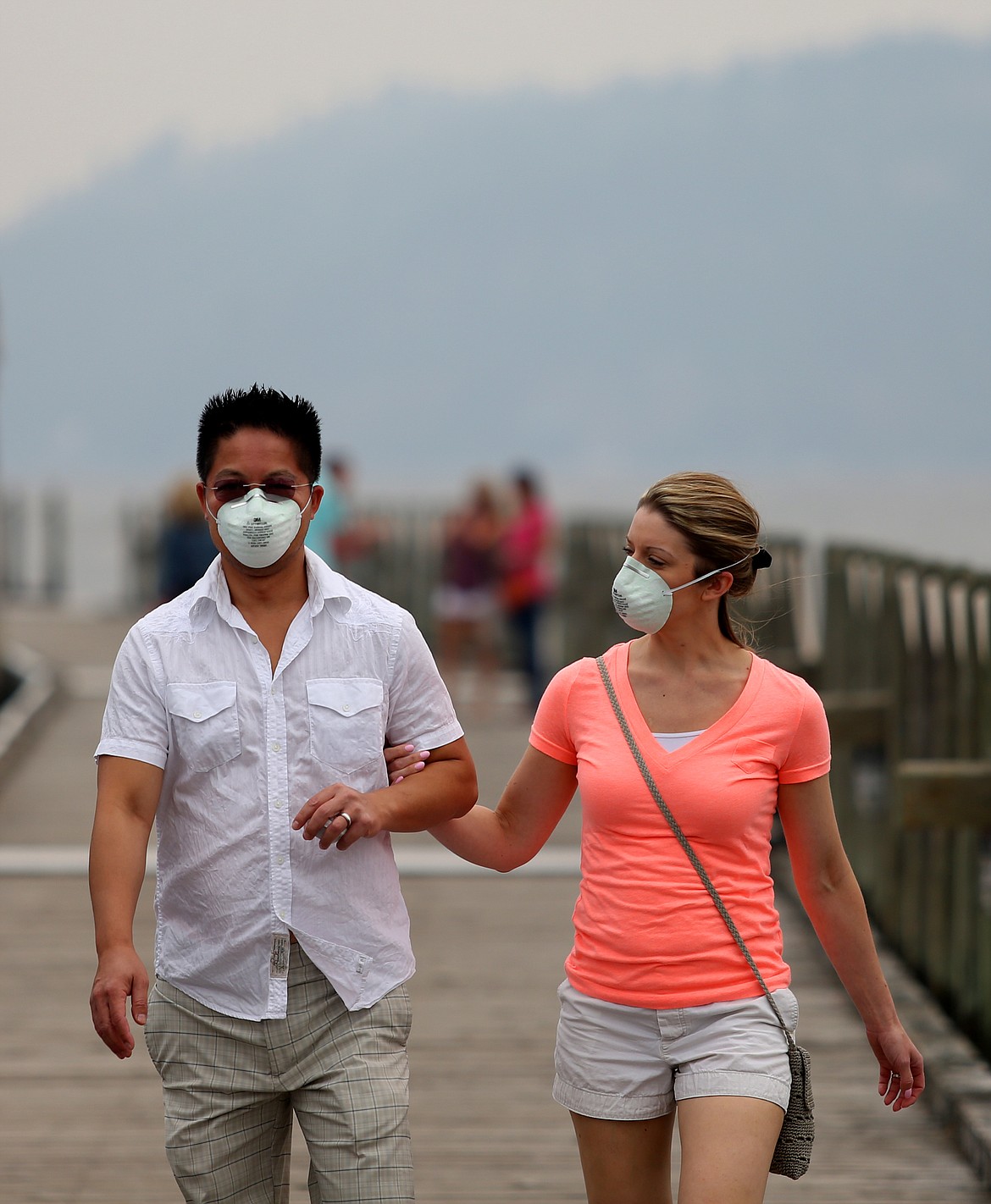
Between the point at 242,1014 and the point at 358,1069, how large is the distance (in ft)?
0.64

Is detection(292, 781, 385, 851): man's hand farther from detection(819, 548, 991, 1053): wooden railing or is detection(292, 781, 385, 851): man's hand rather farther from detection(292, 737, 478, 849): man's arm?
detection(819, 548, 991, 1053): wooden railing

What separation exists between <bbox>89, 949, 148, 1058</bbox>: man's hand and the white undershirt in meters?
0.86

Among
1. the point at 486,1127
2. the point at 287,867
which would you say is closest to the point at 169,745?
the point at 287,867

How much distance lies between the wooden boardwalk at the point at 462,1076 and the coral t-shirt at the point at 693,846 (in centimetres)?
170

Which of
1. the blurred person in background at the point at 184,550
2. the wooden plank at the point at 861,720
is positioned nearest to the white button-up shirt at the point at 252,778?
the wooden plank at the point at 861,720

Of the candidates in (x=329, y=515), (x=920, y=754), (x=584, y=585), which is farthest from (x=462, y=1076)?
(x=584, y=585)

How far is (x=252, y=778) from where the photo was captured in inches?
114

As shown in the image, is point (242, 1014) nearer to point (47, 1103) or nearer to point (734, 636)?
point (734, 636)

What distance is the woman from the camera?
9.60 feet

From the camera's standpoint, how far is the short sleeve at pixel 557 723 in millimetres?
3129

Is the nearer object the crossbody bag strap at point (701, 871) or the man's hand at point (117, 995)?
the man's hand at point (117, 995)

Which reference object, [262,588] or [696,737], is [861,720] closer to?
[696,737]

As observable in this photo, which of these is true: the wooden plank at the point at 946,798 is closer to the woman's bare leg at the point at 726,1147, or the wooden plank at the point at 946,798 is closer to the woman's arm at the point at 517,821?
the woman's arm at the point at 517,821

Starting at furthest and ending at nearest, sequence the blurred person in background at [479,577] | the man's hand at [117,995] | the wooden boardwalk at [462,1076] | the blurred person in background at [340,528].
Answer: the blurred person in background at [479,577], the blurred person in background at [340,528], the wooden boardwalk at [462,1076], the man's hand at [117,995]
